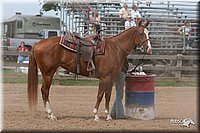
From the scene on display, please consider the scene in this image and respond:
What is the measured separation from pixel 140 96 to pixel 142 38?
4.29 ft

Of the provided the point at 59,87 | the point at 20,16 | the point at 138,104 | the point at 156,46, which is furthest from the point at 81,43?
the point at 20,16

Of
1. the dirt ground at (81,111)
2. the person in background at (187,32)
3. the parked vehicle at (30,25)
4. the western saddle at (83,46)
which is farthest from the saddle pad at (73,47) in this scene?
the parked vehicle at (30,25)

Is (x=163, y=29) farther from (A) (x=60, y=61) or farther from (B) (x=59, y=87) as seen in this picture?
(A) (x=60, y=61)

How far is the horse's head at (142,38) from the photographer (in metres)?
9.70

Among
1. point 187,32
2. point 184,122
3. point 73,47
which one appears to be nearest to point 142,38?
point 73,47

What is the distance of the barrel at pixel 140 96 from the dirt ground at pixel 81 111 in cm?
25

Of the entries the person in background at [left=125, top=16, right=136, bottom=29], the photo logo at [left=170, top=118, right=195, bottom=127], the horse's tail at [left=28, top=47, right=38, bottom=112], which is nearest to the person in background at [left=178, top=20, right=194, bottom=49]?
the person in background at [left=125, top=16, right=136, bottom=29]

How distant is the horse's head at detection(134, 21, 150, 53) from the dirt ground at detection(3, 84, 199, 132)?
1.68m

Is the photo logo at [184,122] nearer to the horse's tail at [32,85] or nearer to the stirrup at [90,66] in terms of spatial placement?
the stirrup at [90,66]

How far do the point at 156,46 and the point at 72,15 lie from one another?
15.5 ft

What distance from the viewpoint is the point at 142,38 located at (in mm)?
9719

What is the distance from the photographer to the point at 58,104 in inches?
470

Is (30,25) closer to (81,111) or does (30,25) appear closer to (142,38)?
(81,111)

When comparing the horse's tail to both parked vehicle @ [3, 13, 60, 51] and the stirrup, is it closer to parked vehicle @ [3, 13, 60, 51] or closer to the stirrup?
the stirrup
